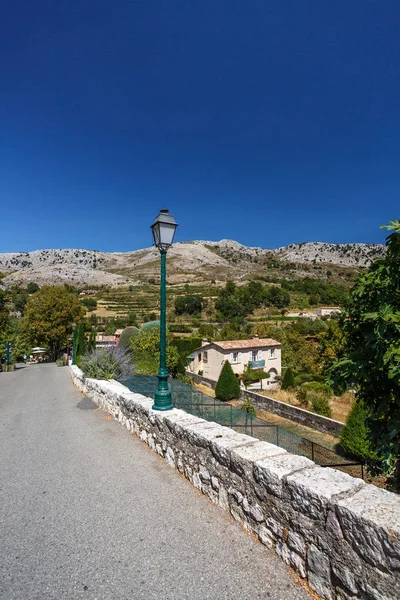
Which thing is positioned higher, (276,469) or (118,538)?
(276,469)

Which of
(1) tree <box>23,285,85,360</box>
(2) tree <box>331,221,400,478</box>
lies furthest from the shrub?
(1) tree <box>23,285,85,360</box>

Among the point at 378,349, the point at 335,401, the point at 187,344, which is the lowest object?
the point at 335,401

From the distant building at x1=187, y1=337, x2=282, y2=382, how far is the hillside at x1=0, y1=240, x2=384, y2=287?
67.2m

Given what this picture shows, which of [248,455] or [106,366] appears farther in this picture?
[106,366]

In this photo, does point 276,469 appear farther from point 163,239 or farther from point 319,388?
point 319,388

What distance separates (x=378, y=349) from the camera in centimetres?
278

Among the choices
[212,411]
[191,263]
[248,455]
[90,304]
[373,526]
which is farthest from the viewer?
[191,263]

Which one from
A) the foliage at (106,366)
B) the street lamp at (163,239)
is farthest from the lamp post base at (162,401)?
the foliage at (106,366)

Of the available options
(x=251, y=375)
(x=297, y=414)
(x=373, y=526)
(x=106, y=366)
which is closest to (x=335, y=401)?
(x=297, y=414)

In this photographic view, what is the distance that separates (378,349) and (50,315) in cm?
3496

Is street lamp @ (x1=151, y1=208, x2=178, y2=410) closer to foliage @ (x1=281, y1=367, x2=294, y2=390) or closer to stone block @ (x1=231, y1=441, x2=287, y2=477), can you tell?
stone block @ (x1=231, y1=441, x2=287, y2=477)

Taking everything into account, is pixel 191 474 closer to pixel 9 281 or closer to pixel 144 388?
pixel 144 388

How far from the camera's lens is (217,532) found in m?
2.77

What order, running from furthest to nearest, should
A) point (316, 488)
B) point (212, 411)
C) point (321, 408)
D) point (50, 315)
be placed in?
point (50, 315)
point (321, 408)
point (212, 411)
point (316, 488)
